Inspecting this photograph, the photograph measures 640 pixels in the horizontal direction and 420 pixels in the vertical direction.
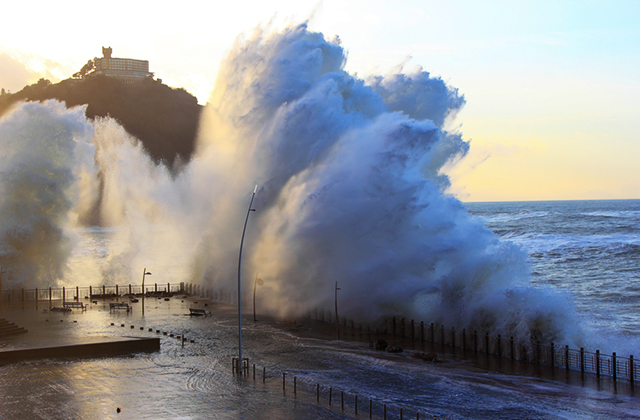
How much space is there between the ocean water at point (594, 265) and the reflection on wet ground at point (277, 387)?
12.5m

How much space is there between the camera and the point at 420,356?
1128 inches

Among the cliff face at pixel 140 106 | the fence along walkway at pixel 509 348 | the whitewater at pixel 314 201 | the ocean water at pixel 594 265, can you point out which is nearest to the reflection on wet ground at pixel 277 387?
the fence along walkway at pixel 509 348

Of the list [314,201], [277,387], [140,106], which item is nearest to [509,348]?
[277,387]

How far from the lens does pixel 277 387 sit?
22719 mm

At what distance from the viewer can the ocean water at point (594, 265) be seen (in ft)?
139

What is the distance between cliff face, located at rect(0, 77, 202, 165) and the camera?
16688cm

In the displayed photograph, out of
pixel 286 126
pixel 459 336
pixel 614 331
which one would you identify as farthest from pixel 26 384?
pixel 614 331

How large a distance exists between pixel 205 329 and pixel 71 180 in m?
28.7

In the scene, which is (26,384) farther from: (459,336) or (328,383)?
(459,336)

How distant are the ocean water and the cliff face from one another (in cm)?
9468

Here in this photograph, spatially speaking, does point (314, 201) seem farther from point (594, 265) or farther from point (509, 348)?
point (594, 265)

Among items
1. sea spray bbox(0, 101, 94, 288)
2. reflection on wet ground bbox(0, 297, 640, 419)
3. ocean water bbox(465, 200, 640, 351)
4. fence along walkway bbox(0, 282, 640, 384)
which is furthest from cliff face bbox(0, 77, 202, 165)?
reflection on wet ground bbox(0, 297, 640, 419)

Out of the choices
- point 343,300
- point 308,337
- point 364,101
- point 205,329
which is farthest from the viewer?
point 364,101

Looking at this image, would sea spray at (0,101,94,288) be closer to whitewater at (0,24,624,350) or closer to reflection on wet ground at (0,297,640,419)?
whitewater at (0,24,624,350)
